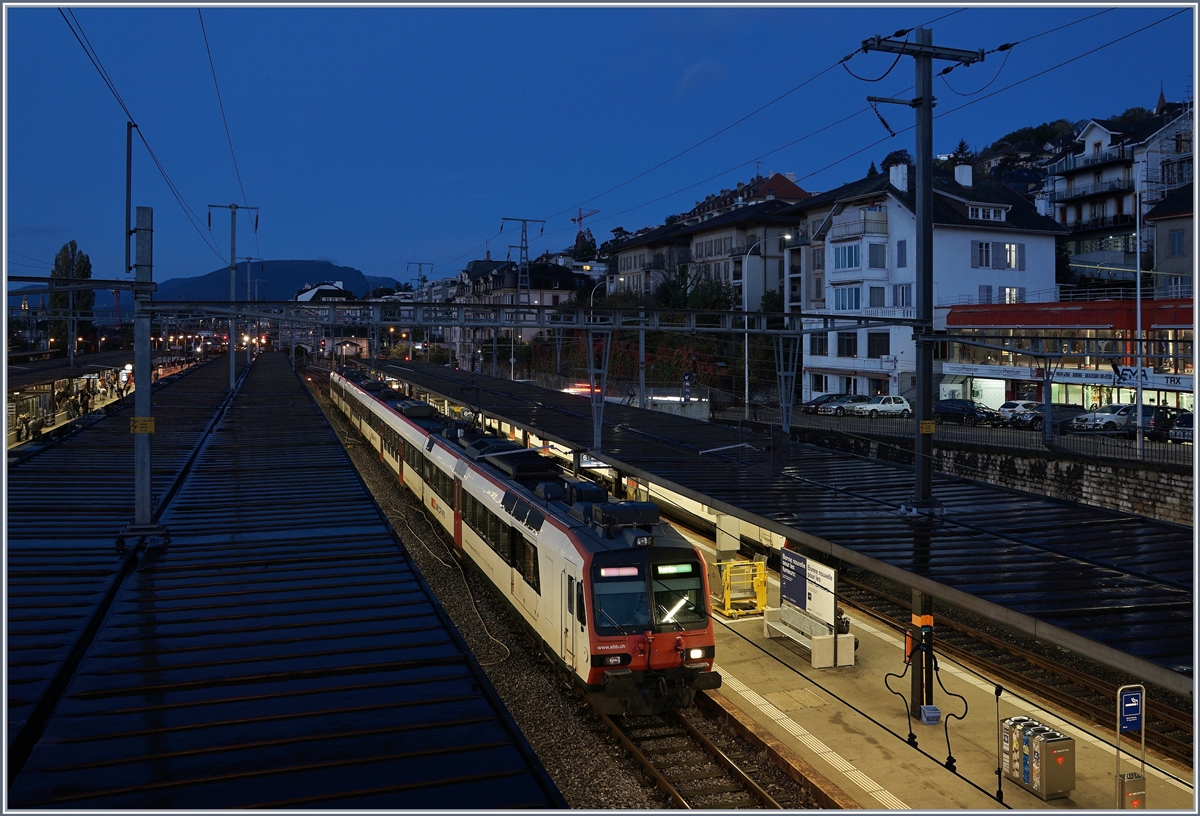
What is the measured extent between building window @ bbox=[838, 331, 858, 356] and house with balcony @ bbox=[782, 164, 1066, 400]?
0.16 feet

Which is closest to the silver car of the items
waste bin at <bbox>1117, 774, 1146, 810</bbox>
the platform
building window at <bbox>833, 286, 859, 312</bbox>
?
building window at <bbox>833, 286, 859, 312</bbox>

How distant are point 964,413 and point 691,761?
25.7 meters

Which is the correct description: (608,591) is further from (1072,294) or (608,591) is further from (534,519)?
(1072,294)

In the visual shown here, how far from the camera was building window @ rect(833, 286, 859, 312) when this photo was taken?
41781 mm

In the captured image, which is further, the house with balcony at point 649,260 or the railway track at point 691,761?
the house with balcony at point 649,260

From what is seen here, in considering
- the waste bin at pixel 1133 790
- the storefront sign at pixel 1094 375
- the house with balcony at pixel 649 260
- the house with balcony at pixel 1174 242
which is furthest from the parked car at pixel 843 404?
the waste bin at pixel 1133 790

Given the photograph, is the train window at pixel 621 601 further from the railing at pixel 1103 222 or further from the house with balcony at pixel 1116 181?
the railing at pixel 1103 222

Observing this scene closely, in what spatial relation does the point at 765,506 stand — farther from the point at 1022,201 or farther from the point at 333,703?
the point at 1022,201

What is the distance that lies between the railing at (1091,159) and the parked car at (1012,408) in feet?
88.6

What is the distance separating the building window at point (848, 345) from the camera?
42.1m

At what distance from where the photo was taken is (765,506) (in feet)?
42.9

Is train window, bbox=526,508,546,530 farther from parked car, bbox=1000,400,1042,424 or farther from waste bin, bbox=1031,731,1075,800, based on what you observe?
parked car, bbox=1000,400,1042,424

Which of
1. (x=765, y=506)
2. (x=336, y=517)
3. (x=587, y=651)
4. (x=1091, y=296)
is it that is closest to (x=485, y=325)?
(x=336, y=517)

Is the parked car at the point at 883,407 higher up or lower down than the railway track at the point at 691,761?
higher up
